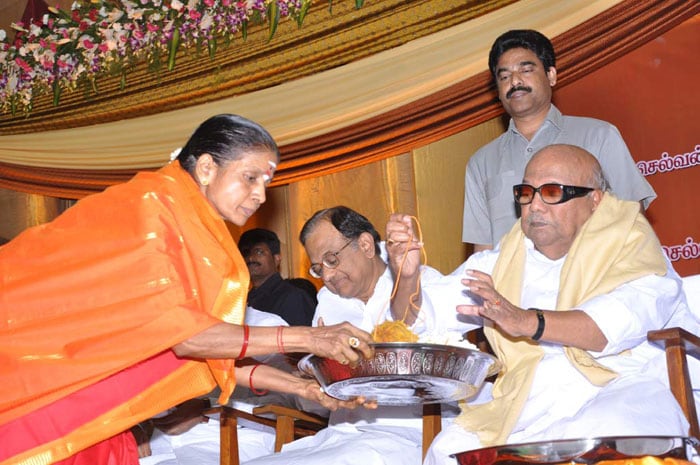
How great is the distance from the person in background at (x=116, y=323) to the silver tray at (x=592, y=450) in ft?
3.08

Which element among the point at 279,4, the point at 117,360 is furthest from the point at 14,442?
the point at 279,4

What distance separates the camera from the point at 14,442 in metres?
2.93

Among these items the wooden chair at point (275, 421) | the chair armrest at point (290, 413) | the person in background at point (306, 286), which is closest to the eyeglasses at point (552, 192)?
the wooden chair at point (275, 421)

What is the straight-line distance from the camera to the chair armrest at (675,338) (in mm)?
3166

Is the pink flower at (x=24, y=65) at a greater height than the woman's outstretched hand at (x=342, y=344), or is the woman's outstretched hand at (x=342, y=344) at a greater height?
the pink flower at (x=24, y=65)

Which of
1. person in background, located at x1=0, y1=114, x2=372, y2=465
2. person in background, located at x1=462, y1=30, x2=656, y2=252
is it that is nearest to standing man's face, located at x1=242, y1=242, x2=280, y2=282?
person in background, located at x1=462, y1=30, x2=656, y2=252

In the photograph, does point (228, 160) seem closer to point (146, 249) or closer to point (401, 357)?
point (146, 249)

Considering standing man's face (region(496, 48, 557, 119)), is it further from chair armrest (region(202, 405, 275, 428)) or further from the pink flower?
the pink flower

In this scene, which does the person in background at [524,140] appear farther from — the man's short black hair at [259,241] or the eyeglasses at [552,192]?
the man's short black hair at [259,241]

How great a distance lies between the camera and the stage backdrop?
525 centimetres

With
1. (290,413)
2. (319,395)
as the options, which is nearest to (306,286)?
(290,413)

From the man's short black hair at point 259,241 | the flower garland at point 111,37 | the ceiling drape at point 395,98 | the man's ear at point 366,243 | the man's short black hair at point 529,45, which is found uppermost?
the flower garland at point 111,37

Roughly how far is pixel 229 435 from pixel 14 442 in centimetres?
130

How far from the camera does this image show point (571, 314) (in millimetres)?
3209
